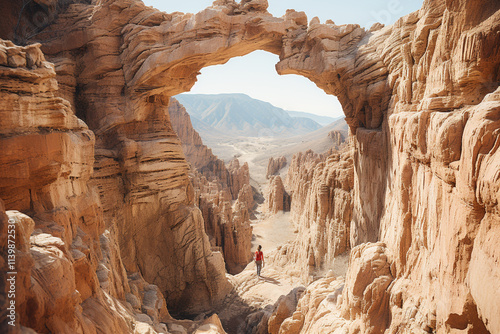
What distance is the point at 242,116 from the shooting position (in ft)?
416

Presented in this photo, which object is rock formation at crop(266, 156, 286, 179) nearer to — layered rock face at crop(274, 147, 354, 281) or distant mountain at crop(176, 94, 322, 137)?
layered rock face at crop(274, 147, 354, 281)

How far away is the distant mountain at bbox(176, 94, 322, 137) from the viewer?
117531 mm

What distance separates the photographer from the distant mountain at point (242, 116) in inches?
4627

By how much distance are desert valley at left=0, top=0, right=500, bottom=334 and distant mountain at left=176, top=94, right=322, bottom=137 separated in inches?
3773

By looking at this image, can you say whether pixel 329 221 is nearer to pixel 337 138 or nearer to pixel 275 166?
pixel 275 166

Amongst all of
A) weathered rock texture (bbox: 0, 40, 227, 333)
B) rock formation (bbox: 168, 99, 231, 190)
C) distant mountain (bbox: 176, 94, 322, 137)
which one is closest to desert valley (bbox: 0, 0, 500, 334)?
weathered rock texture (bbox: 0, 40, 227, 333)

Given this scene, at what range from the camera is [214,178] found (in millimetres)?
33781

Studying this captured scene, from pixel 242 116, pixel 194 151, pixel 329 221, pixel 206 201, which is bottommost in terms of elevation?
pixel 206 201

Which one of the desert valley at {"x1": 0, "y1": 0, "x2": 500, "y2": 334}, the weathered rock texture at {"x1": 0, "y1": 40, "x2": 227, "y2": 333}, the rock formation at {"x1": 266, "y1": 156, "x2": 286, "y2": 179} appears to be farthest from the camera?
the rock formation at {"x1": 266, "y1": 156, "x2": 286, "y2": 179}

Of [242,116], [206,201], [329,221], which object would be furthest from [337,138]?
[242,116]

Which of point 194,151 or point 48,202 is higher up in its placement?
point 48,202

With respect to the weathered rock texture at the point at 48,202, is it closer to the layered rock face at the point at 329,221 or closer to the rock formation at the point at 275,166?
the layered rock face at the point at 329,221

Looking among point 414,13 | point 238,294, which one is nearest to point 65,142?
point 414,13

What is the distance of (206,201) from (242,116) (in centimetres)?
11029
